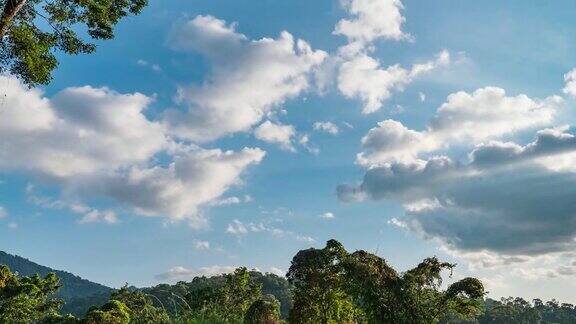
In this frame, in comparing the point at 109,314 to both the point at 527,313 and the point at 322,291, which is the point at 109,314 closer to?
the point at 322,291

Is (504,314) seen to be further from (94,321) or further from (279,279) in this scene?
(94,321)

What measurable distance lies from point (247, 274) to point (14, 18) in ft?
161

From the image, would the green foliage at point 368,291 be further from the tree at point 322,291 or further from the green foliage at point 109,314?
the green foliage at point 109,314

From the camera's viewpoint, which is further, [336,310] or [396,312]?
[336,310]

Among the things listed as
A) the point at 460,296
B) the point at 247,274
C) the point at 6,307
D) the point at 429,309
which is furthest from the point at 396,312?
the point at 6,307

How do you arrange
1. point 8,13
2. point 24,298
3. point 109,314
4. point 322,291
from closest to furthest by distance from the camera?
point 8,13
point 109,314
point 322,291
point 24,298

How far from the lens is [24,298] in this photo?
60.4 meters

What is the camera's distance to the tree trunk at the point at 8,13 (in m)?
17.7

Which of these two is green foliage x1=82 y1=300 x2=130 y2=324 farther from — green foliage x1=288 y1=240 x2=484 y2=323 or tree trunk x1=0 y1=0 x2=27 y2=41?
tree trunk x1=0 y1=0 x2=27 y2=41

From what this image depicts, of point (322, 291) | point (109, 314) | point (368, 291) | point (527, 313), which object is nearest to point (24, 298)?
point (109, 314)

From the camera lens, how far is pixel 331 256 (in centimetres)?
3731

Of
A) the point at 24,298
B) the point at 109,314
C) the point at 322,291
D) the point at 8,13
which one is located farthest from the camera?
the point at 24,298

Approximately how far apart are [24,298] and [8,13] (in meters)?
50.6

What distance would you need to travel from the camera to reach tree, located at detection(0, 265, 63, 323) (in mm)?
58609
